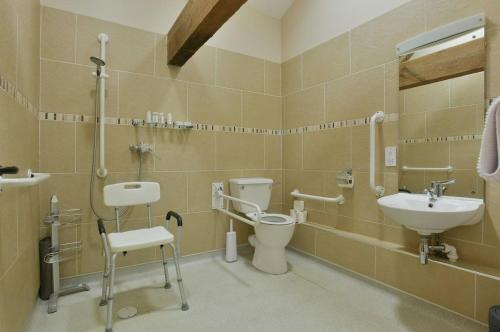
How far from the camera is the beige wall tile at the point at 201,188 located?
2465 millimetres

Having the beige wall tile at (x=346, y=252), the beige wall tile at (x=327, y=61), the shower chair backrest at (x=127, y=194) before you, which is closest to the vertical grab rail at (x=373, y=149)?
the beige wall tile at (x=346, y=252)

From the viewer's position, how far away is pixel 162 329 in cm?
152

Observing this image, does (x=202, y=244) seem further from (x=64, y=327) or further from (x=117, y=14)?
(x=117, y=14)

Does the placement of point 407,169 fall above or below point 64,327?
above

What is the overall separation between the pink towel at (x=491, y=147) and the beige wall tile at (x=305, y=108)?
158 centimetres

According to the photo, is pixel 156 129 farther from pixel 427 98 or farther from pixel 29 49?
pixel 427 98

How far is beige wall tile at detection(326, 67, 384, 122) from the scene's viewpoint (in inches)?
82.1

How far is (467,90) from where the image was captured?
5.33ft

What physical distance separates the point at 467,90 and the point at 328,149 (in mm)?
1103

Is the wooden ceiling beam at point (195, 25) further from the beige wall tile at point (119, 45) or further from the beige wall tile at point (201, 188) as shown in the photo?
the beige wall tile at point (201, 188)

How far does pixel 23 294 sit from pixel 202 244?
1.36m

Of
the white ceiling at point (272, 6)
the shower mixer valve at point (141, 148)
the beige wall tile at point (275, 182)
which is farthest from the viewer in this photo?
the beige wall tile at point (275, 182)

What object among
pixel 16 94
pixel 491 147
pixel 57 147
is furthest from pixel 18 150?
pixel 491 147

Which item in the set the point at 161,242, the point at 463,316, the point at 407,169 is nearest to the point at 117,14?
the point at 161,242
